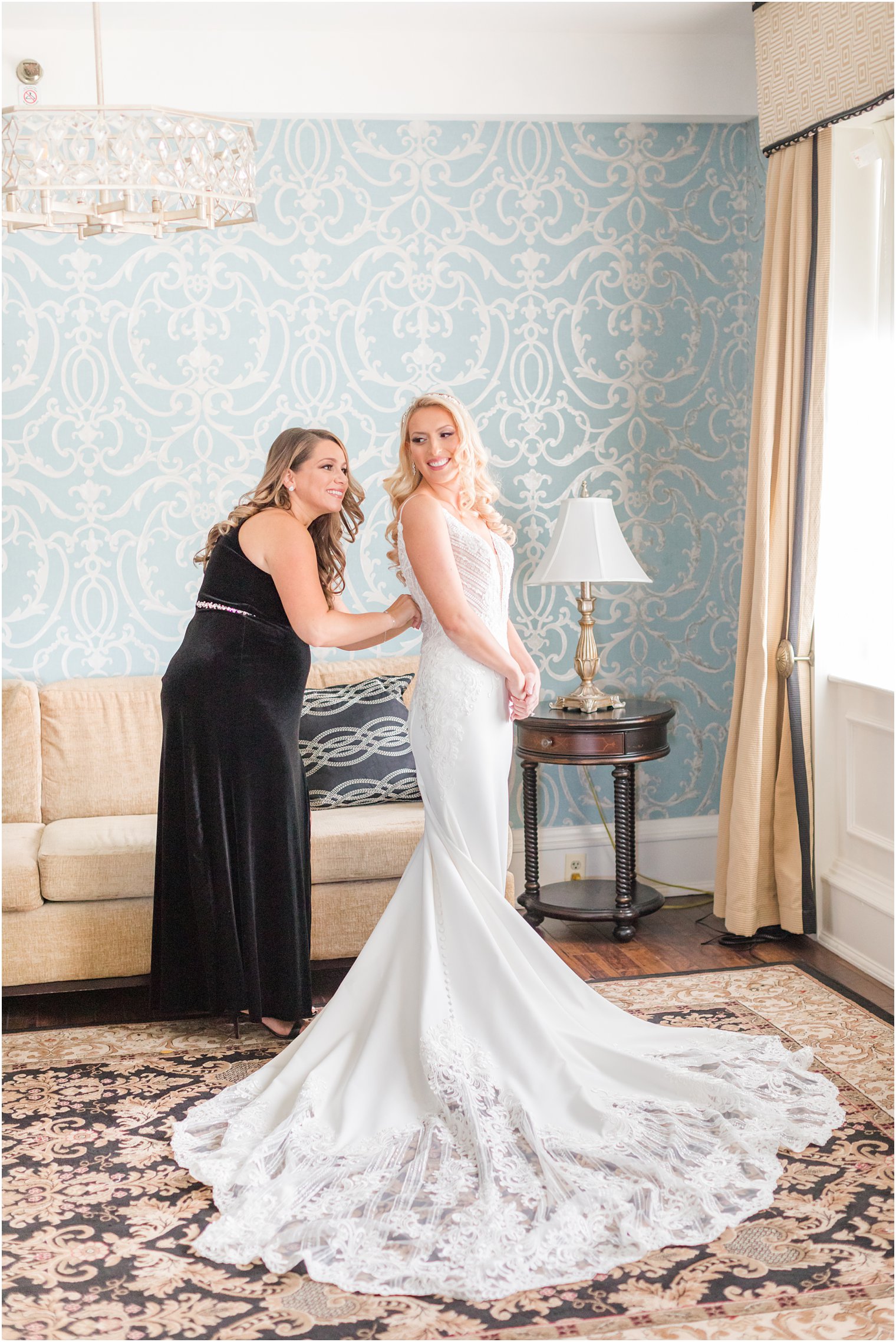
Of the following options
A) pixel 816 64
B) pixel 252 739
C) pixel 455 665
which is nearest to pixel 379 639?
pixel 455 665

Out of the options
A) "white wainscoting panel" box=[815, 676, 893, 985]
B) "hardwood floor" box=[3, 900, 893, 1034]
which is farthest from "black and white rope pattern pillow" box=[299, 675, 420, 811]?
"white wainscoting panel" box=[815, 676, 893, 985]

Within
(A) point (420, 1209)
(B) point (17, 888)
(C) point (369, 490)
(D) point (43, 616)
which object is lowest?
(A) point (420, 1209)

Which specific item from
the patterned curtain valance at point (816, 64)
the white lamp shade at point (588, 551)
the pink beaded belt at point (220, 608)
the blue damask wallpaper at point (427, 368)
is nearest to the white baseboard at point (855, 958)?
the blue damask wallpaper at point (427, 368)

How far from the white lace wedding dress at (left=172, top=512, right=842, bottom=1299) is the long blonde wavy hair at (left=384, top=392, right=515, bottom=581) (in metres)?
0.10

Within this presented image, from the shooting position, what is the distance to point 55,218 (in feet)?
8.48

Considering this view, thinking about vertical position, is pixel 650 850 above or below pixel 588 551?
below

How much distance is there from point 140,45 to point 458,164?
3.81 feet

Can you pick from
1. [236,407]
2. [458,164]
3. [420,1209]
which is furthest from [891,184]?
[420,1209]

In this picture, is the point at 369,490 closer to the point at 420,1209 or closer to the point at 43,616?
the point at 43,616

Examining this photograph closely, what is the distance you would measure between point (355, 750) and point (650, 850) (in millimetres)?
1386

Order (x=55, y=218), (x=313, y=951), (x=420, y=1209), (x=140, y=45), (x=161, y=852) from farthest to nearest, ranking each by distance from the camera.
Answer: (x=140, y=45) → (x=313, y=951) → (x=161, y=852) → (x=55, y=218) → (x=420, y=1209)

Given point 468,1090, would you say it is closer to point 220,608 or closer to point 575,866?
point 220,608

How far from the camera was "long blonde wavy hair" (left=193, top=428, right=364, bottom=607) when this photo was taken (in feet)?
10.0

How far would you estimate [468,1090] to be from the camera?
2453mm
